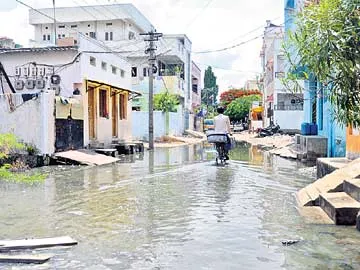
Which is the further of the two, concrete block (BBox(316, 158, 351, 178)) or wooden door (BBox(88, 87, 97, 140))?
wooden door (BBox(88, 87, 97, 140))

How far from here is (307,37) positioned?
4672mm

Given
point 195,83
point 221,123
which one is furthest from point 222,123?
point 195,83

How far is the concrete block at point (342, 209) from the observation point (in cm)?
674

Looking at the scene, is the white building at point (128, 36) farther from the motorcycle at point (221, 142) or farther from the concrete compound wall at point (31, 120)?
the motorcycle at point (221, 142)

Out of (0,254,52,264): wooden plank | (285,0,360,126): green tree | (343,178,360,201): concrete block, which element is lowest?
(0,254,52,264): wooden plank

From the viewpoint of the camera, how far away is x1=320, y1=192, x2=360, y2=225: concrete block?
6738 millimetres

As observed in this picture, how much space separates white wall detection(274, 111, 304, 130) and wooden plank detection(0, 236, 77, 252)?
4227 centimetres

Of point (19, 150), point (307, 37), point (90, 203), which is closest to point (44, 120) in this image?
point (19, 150)

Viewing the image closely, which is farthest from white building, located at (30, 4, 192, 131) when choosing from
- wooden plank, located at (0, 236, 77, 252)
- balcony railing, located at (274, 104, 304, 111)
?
wooden plank, located at (0, 236, 77, 252)

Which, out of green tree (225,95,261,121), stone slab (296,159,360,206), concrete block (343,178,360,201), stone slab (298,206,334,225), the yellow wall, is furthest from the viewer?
green tree (225,95,261,121)

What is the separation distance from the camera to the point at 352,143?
505 inches

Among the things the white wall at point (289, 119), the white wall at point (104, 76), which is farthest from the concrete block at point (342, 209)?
the white wall at point (289, 119)

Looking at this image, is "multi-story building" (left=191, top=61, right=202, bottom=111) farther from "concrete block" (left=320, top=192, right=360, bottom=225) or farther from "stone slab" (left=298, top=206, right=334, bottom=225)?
"concrete block" (left=320, top=192, right=360, bottom=225)

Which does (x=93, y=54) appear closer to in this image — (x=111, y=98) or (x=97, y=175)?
(x=111, y=98)
